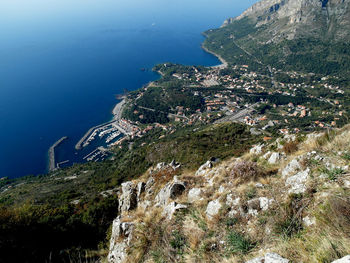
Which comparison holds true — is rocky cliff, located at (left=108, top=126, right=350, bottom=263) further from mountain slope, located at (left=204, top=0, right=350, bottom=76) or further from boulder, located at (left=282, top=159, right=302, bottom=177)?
mountain slope, located at (left=204, top=0, right=350, bottom=76)

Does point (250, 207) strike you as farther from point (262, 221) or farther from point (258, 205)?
point (262, 221)

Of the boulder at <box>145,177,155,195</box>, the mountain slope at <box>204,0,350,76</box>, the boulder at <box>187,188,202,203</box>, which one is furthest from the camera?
the mountain slope at <box>204,0,350,76</box>

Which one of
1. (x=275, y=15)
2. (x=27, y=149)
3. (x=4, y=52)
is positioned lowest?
(x=27, y=149)

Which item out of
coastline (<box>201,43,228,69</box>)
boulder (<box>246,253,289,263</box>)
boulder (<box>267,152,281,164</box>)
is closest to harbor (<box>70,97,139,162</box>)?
boulder (<box>267,152,281,164</box>)

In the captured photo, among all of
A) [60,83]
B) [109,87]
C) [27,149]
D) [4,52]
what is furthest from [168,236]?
[4,52]

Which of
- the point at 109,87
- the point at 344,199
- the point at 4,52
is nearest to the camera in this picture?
the point at 344,199

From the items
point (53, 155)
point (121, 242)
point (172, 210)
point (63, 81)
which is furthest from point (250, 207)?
point (63, 81)

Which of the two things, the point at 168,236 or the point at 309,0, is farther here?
the point at 309,0

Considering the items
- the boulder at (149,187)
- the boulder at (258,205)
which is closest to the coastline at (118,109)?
the boulder at (149,187)

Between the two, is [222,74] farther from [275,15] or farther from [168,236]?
[168,236]
